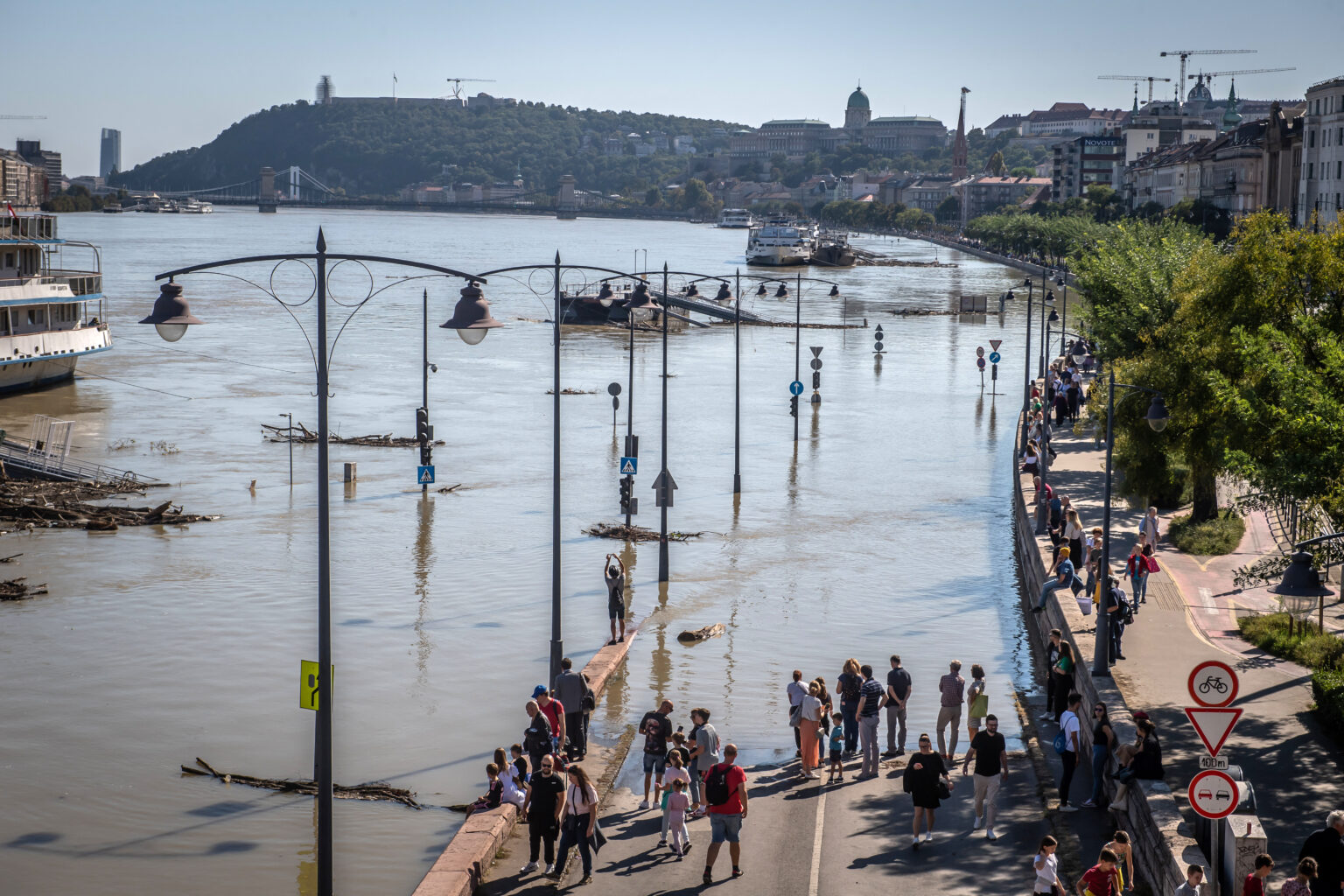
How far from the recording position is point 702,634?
24266 millimetres

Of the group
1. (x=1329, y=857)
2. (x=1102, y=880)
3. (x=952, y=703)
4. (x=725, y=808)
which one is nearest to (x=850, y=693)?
(x=952, y=703)

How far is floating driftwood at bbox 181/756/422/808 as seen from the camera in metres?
17.1

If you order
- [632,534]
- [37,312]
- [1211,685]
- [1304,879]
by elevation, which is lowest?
[632,534]

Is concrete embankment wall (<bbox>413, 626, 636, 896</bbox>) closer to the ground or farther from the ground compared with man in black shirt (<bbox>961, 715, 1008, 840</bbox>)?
closer to the ground

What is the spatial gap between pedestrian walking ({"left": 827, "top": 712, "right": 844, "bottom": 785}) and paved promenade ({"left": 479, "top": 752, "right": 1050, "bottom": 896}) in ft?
0.61

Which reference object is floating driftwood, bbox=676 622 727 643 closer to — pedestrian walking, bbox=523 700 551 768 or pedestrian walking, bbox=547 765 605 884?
pedestrian walking, bbox=523 700 551 768

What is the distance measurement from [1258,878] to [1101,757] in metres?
4.58

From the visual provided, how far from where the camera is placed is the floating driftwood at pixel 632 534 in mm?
32469

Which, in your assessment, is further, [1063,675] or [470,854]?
[1063,675]

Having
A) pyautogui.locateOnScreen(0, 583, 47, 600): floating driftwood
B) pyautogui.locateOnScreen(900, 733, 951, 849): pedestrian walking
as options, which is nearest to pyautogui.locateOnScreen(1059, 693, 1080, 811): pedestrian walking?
pyautogui.locateOnScreen(900, 733, 951, 849): pedestrian walking

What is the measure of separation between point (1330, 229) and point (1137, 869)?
45.2 feet

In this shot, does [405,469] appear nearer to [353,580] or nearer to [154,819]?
[353,580]

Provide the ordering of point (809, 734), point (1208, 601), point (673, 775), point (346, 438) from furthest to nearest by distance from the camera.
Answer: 1. point (346, 438)
2. point (1208, 601)
3. point (809, 734)
4. point (673, 775)

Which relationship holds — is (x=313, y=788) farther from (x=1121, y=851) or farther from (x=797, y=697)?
(x=1121, y=851)
